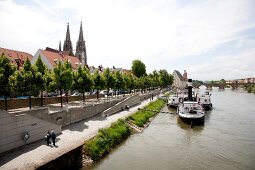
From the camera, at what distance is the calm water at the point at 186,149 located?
2309 centimetres

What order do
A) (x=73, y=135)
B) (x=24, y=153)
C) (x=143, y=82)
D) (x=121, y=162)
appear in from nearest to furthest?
(x=24, y=153) < (x=121, y=162) < (x=73, y=135) < (x=143, y=82)

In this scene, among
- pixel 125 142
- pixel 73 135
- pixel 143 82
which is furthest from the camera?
pixel 143 82

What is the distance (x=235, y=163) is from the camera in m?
23.8

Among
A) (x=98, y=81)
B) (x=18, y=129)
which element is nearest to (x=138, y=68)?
(x=98, y=81)

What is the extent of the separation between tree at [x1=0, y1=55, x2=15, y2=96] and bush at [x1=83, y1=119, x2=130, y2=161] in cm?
1201

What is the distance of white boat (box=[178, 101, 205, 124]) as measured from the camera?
139 feet

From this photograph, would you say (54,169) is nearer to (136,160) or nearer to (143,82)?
(136,160)

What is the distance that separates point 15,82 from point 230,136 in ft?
86.0

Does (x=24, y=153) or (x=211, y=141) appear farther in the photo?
(x=211, y=141)

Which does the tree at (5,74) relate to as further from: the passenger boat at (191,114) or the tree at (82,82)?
the passenger boat at (191,114)

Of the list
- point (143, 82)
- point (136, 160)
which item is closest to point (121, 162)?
point (136, 160)

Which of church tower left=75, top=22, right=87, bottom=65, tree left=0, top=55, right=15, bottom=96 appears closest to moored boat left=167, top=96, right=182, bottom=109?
tree left=0, top=55, right=15, bottom=96

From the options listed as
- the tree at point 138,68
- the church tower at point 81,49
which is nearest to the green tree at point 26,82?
the tree at point 138,68

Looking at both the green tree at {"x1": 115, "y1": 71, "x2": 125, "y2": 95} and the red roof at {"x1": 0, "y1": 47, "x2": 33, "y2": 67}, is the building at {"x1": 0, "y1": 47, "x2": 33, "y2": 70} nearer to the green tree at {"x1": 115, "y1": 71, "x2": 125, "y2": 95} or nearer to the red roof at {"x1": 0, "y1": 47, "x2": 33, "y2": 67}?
the red roof at {"x1": 0, "y1": 47, "x2": 33, "y2": 67}
